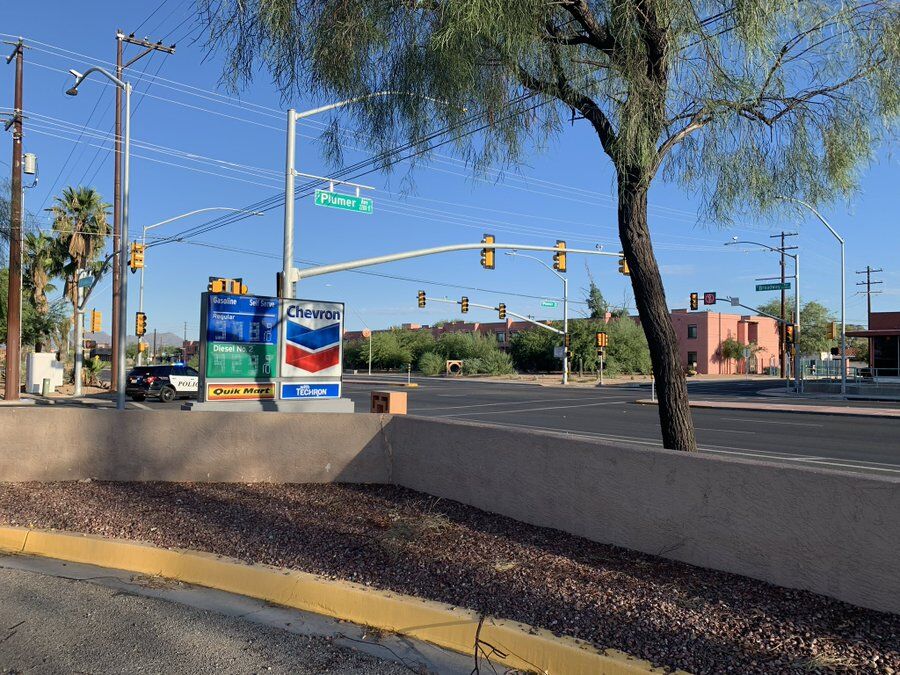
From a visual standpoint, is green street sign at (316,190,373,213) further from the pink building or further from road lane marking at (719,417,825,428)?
the pink building

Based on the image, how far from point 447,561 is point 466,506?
5.88ft

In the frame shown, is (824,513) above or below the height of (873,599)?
above

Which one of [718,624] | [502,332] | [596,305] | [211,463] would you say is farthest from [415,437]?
[502,332]

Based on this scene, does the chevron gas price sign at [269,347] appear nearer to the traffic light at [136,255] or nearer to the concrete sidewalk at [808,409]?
the traffic light at [136,255]

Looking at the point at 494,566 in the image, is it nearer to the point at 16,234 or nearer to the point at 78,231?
the point at 16,234

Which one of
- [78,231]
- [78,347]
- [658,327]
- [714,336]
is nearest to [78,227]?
[78,231]

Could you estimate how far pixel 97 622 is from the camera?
4.83 m

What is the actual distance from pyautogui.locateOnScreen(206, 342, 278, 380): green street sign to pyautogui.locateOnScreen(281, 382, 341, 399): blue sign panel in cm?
39

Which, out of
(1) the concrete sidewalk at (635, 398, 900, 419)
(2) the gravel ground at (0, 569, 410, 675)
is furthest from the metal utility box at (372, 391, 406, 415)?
(1) the concrete sidewalk at (635, 398, 900, 419)

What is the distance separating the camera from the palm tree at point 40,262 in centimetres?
3884

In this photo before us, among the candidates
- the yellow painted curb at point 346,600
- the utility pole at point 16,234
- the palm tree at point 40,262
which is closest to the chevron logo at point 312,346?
the yellow painted curb at point 346,600

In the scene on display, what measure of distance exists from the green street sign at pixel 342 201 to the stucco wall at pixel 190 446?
10.4m

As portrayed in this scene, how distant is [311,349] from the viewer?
12.8 metres

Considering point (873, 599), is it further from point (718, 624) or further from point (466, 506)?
point (466, 506)
